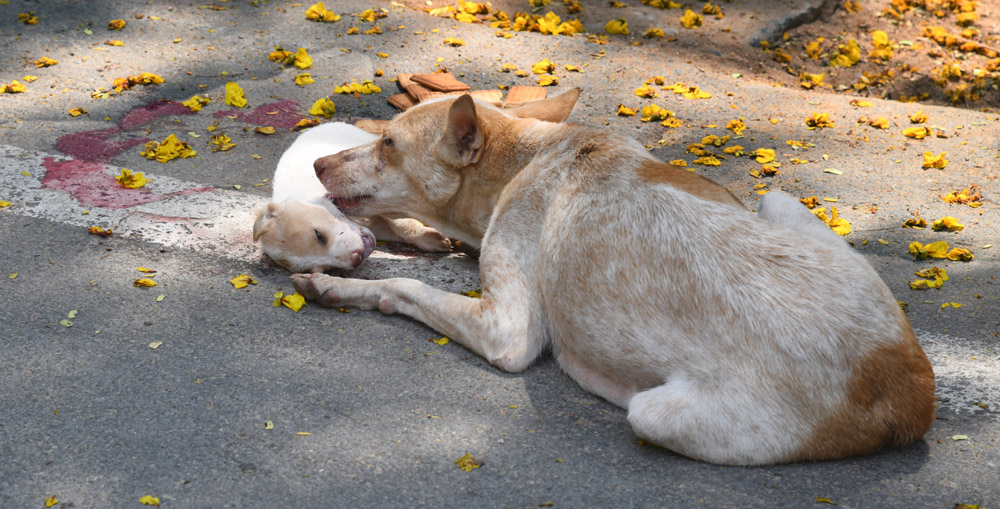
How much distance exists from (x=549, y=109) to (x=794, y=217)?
144 centimetres

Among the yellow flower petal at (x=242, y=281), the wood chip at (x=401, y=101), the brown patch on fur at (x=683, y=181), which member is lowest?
the yellow flower petal at (x=242, y=281)

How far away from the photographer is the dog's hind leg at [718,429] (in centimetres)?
297

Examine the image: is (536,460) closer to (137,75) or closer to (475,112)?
(475,112)

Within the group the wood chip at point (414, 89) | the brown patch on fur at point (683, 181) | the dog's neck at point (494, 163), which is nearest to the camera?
the brown patch on fur at point (683, 181)

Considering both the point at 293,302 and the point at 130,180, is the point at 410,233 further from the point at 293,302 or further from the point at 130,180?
the point at 130,180

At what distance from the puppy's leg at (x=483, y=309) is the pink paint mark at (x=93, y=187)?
65.0 inches

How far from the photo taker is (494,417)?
3.31 m

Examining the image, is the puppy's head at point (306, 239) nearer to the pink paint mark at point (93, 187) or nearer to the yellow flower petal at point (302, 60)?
the pink paint mark at point (93, 187)

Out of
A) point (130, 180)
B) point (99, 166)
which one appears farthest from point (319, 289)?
point (99, 166)

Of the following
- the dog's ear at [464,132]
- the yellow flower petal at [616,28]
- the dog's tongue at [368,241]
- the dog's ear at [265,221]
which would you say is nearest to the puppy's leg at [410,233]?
the dog's tongue at [368,241]

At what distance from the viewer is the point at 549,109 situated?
4.52 metres

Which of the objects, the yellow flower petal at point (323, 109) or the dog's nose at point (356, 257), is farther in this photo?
the yellow flower petal at point (323, 109)

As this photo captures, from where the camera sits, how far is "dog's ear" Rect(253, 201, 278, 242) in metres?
4.29

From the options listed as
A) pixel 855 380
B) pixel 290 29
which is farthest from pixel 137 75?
pixel 855 380
